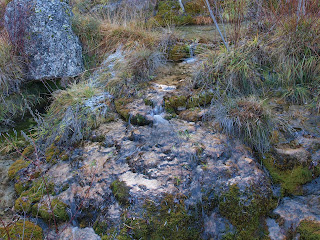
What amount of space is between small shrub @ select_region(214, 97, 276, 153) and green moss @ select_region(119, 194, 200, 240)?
1.14 metres

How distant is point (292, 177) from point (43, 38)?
462 cm

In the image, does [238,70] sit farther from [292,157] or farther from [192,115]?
[292,157]

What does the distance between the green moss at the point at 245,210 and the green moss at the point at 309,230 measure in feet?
1.03

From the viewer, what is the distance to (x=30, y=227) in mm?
2629

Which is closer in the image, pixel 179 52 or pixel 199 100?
pixel 199 100

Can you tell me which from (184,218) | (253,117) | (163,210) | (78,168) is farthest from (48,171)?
(253,117)

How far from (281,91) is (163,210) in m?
2.40

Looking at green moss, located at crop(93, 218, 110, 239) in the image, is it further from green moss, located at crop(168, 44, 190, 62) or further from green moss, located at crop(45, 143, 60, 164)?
green moss, located at crop(168, 44, 190, 62)

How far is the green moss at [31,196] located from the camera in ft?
9.32

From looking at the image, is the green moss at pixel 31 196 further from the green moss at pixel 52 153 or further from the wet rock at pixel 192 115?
the wet rock at pixel 192 115

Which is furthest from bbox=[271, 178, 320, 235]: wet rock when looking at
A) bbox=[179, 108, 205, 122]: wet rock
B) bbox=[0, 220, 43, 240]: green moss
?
bbox=[0, 220, 43, 240]: green moss

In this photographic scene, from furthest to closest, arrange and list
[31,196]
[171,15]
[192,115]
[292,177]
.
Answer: [171,15] < [192,115] < [31,196] < [292,177]

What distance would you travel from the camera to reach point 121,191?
106 inches

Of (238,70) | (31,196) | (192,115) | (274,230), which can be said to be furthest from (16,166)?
(238,70)
